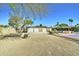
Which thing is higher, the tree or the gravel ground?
the tree

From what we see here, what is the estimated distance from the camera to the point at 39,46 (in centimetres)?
262

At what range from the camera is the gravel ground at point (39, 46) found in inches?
102

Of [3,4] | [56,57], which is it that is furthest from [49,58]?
[3,4]

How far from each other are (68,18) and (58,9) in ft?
0.49

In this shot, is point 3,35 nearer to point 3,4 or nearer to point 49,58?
point 3,4

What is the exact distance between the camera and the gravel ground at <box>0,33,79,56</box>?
8.53ft

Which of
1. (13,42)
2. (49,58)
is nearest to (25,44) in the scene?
(13,42)

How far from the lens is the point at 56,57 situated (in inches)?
102

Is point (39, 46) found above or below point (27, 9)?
below

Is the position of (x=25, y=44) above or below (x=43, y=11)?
below

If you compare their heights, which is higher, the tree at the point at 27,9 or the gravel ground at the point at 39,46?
the tree at the point at 27,9

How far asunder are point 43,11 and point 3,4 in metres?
0.44

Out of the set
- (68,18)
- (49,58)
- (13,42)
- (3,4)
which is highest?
(3,4)

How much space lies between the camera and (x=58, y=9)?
265 centimetres
